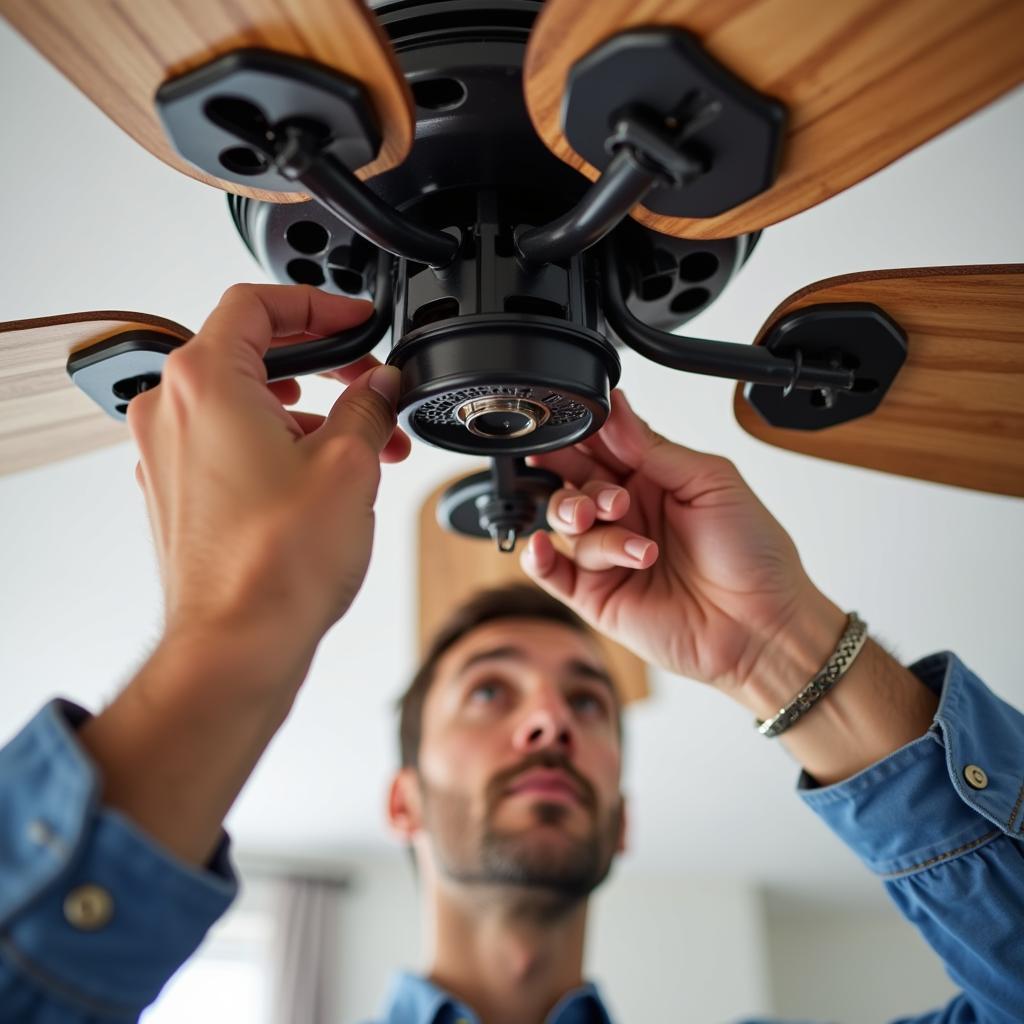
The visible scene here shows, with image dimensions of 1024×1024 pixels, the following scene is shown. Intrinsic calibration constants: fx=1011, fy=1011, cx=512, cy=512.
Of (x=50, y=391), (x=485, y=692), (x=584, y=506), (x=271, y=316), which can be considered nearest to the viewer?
(x=271, y=316)

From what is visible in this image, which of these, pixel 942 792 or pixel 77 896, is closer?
pixel 77 896

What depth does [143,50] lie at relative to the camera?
19.8 inches

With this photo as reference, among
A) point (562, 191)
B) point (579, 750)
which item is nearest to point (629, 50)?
point (562, 191)

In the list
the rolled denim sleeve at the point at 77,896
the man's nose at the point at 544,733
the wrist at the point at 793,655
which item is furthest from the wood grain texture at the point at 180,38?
the man's nose at the point at 544,733

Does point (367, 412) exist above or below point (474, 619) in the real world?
below

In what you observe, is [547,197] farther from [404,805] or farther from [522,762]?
[404,805]

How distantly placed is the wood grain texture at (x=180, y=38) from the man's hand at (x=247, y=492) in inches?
5.9

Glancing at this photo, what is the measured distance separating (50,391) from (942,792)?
835mm

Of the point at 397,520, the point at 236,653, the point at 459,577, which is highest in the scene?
the point at 397,520

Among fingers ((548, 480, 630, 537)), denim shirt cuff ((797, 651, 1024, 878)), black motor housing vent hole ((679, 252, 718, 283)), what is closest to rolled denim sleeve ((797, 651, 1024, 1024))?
denim shirt cuff ((797, 651, 1024, 878))

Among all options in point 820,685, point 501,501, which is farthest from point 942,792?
point 501,501

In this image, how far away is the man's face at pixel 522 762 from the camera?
5.08 feet

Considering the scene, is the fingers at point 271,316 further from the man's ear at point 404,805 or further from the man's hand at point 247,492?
the man's ear at point 404,805

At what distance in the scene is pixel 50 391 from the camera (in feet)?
2.56
